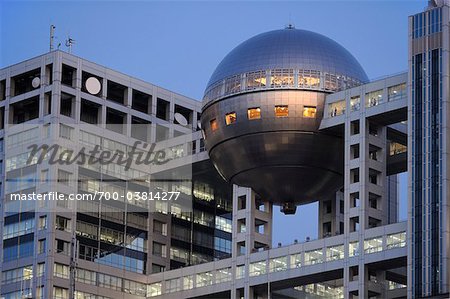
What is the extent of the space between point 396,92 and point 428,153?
9.06 metres

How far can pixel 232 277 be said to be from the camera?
165 meters

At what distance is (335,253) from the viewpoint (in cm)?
15475

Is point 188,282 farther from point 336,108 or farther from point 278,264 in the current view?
point 336,108

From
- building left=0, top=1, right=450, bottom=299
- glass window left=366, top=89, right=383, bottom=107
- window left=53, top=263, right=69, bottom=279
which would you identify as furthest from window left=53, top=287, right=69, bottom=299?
glass window left=366, top=89, right=383, bottom=107

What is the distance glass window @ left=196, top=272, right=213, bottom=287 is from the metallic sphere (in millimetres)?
12841

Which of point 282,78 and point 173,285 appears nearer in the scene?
point 282,78

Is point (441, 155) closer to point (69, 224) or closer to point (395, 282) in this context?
point (395, 282)

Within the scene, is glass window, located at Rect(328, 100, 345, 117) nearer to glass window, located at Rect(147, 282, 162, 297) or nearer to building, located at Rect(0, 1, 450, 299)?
building, located at Rect(0, 1, 450, 299)

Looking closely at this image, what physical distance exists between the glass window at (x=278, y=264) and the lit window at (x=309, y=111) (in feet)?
50.8

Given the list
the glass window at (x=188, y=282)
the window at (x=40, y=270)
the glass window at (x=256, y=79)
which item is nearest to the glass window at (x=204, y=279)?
the glass window at (x=188, y=282)

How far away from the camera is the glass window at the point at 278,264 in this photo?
15962 centimetres

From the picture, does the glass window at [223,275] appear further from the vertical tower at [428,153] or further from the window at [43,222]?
the vertical tower at [428,153]

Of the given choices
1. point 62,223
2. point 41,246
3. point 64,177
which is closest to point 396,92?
point 64,177

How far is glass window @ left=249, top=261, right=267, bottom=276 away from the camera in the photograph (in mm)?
161462
